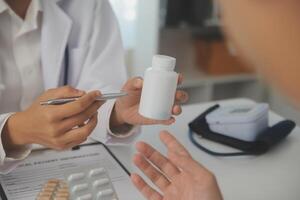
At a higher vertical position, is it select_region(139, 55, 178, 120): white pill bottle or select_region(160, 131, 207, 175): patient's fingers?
select_region(139, 55, 178, 120): white pill bottle

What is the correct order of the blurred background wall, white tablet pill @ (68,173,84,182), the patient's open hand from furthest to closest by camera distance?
the blurred background wall, white tablet pill @ (68,173,84,182), the patient's open hand

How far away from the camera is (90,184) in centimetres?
80

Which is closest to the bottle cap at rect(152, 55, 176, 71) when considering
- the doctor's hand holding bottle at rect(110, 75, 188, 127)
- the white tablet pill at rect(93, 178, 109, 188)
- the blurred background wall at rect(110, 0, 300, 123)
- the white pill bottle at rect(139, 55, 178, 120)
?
the white pill bottle at rect(139, 55, 178, 120)

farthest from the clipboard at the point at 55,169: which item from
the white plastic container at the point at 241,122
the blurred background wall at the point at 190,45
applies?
the blurred background wall at the point at 190,45

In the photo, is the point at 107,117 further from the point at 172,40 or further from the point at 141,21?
the point at 172,40

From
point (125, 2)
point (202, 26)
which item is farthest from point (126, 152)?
point (202, 26)

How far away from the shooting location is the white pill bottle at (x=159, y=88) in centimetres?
73

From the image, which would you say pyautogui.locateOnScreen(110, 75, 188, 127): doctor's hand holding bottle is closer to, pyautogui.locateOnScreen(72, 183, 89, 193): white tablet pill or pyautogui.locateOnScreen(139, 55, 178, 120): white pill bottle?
pyautogui.locateOnScreen(139, 55, 178, 120): white pill bottle

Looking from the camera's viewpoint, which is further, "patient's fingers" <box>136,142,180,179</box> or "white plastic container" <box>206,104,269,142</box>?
"white plastic container" <box>206,104,269,142</box>

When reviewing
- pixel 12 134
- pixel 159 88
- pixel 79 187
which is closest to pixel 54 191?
pixel 79 187

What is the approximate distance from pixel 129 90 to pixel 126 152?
0.16 meters

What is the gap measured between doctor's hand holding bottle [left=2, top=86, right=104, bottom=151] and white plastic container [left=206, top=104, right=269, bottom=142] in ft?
1.11

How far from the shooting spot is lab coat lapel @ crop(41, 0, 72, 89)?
3.44 ft

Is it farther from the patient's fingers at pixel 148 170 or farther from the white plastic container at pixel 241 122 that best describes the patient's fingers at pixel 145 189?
the white plastic container at pixel 241 122
